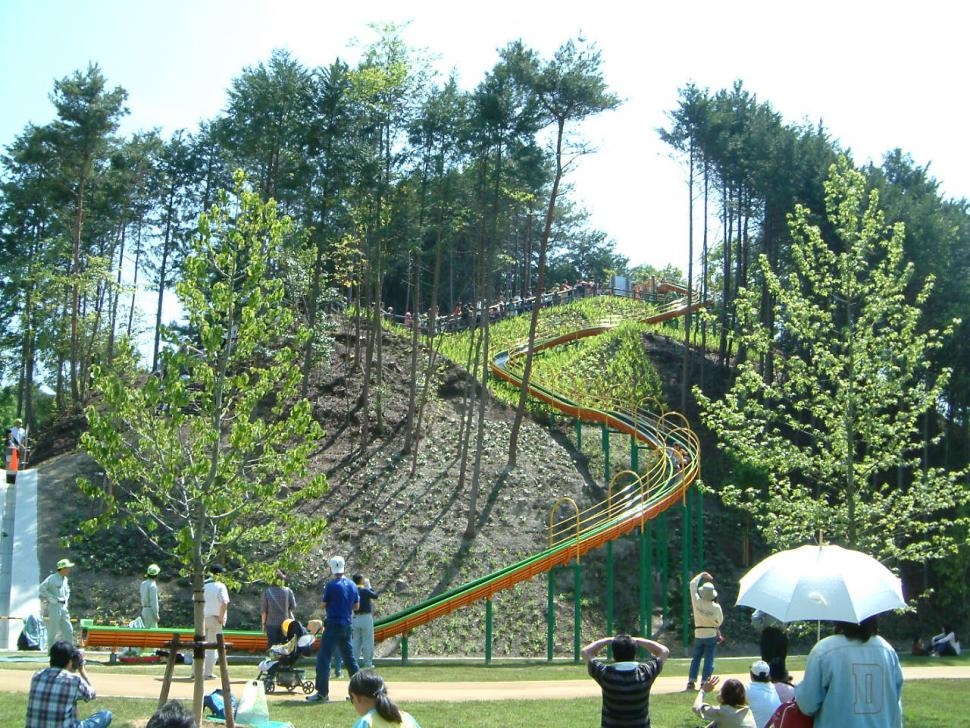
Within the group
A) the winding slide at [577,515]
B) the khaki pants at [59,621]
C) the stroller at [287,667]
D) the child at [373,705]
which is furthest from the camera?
the winding slide at [577,515]

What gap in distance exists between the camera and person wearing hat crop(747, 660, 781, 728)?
8.06 metres

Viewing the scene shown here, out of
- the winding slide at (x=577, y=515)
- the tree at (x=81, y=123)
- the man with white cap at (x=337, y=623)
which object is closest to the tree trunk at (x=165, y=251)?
the tree at (x=81, y=123)

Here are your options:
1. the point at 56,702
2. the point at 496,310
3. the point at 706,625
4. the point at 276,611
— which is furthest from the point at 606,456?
the point at 56,702

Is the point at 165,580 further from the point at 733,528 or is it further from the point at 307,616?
the point at 733,528

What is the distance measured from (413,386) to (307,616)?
9576 mm

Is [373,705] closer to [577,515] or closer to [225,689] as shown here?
[225,689]

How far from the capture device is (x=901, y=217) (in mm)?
31047

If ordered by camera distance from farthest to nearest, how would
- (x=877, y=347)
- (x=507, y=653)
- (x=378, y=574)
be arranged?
(x=378, y=574) → (x=507, y=653) → (x=877, y=347)

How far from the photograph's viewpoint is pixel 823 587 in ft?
23.1

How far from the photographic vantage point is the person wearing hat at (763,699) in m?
8.06

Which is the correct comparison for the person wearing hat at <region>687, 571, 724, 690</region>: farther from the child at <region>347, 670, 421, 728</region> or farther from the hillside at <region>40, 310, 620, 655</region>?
the hillside at <region>40, 310, 620, 655</region>

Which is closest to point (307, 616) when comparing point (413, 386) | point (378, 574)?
point (378, 574)

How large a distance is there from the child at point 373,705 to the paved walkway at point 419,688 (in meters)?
6.31

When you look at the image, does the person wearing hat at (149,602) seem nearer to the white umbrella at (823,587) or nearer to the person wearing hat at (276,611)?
the person wearing hat at (276,611)
